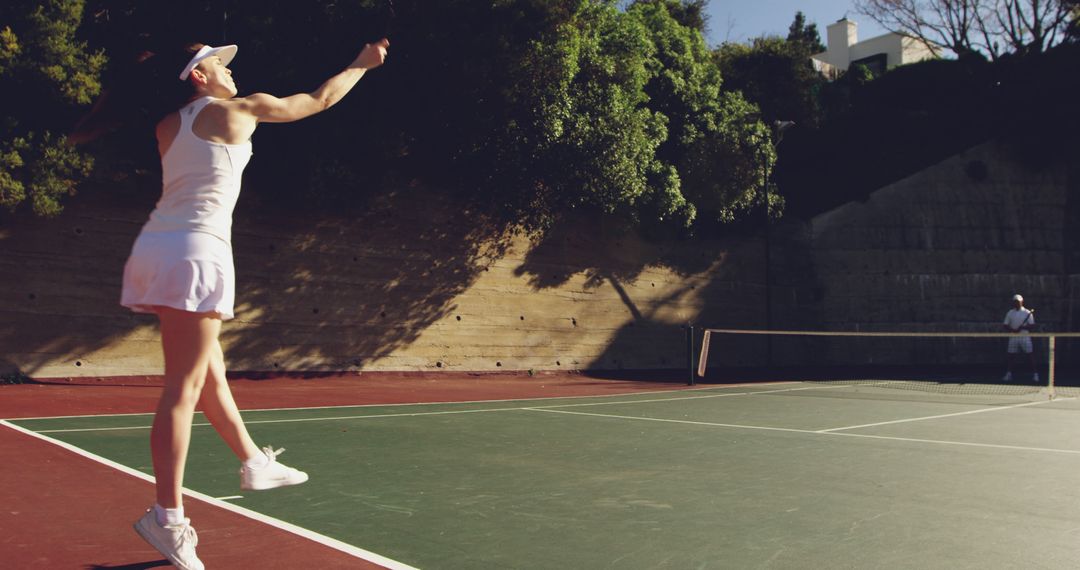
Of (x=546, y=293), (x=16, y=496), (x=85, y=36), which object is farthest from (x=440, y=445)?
(x=546, y=293)

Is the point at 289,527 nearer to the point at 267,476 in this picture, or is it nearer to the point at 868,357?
the point at 267,476

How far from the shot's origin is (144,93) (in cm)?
361

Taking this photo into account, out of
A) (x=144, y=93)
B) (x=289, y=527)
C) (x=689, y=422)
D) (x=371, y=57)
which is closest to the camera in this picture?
(x=144, y=93)

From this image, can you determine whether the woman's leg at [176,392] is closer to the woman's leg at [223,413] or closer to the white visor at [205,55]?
the woman's leg at [223,413]

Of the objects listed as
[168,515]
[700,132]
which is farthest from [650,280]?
[168,515]

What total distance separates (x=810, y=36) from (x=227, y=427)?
71259 mm

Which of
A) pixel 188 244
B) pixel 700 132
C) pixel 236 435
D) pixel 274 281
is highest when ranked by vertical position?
pixel 700 132

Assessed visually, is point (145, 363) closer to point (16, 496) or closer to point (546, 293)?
point (546, 293)

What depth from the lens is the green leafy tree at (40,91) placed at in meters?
14.3

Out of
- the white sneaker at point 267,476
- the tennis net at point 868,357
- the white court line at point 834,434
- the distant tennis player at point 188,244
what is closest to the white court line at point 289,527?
the white sneaker at point 267,476

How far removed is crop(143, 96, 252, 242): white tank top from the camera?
11.4 ft

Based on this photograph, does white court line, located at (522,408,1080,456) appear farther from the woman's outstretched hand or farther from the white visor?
the white visor

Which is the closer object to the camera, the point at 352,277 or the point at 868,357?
the point at 352,277

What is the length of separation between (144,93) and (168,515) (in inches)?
67.2
